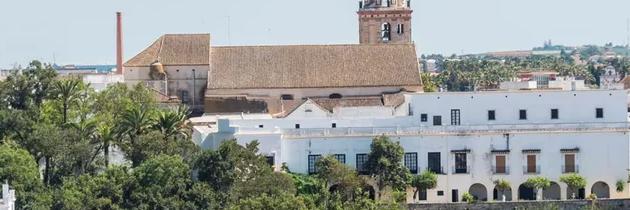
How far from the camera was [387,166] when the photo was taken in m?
73.4

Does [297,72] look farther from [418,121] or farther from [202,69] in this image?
[418,121]

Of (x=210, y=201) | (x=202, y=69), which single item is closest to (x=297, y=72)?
(x=202, y=69)

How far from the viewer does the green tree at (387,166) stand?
73625 millimetres

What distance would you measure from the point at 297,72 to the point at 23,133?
14745mm

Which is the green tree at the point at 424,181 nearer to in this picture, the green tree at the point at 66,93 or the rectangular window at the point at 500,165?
Result: the rectangular window at the point at 500,165

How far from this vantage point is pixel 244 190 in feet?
227

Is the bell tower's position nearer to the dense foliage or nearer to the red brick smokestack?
the red brick smokestack

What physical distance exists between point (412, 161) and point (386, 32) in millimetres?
23612

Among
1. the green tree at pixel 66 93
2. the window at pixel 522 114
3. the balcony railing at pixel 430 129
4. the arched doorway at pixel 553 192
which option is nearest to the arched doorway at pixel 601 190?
the arched doorway at pixel 553 192

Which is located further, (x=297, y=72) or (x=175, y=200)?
(x=297, y=72)

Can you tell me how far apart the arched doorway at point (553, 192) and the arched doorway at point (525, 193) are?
460mm

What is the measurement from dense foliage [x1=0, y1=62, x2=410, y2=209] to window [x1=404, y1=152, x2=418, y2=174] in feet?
2.86

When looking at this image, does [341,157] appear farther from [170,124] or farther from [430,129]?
[170,124]

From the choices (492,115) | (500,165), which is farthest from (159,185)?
(492,115)
